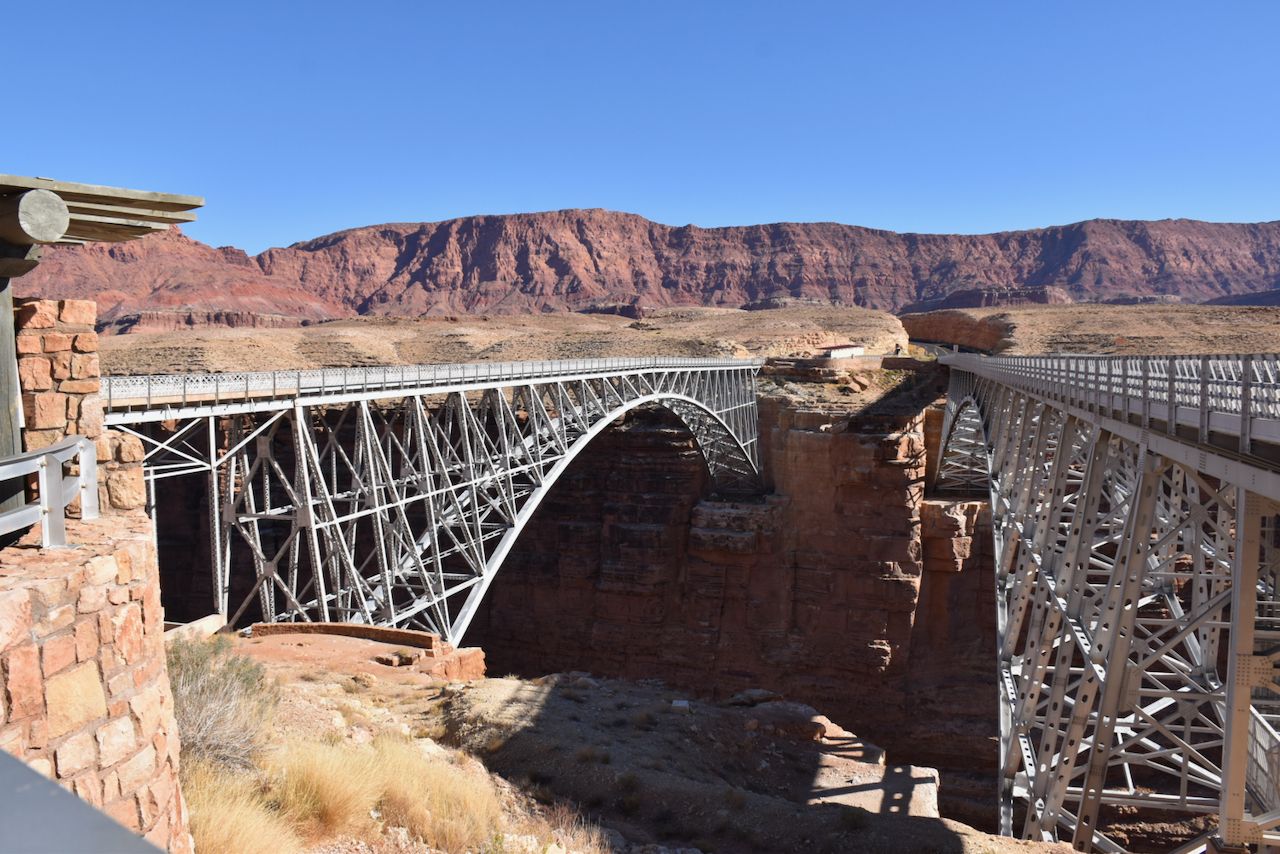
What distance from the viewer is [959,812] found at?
29.2 metres

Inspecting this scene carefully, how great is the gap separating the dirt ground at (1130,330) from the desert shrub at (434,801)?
44.0 metres

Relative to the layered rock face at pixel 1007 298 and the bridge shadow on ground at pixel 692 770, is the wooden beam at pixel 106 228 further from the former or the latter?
the layered rock face at pixel 1007 298

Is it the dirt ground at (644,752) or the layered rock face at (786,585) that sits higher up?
the dirt ground at (644,752)

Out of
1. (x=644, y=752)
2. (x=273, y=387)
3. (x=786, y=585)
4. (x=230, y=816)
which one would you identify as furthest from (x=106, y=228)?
(x=786, y=585)

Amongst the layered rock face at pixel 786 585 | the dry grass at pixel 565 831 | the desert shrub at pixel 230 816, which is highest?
the desert shrub at pixel 230 816

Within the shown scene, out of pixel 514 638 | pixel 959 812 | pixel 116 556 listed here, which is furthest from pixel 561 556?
pixel 116 556

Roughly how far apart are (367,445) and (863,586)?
82.1ft

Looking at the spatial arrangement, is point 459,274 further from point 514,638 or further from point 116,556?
point 116,556

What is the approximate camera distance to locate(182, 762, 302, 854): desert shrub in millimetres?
5434

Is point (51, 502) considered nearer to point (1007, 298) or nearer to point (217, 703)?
point (217, 703)

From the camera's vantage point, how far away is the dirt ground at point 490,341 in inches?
1698

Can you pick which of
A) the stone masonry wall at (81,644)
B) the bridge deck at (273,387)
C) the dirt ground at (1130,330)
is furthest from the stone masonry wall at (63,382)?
the dirt ground at (1130,330)

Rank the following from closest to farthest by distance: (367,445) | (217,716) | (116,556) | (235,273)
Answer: (116,556) → (217,716) → (367,445) → (235,273)

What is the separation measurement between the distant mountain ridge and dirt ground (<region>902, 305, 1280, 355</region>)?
220 ft
